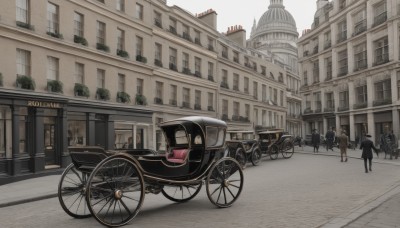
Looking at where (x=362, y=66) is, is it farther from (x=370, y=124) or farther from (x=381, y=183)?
(x=381, y=183)

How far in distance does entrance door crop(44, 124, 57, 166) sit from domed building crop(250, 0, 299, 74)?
76182 mm

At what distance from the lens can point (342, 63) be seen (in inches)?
1602

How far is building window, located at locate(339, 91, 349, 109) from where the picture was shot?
1566 inches

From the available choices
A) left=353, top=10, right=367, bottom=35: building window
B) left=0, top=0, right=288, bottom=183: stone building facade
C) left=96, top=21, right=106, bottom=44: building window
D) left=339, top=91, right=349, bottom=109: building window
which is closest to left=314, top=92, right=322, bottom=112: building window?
left=339, top=91, right=349, bottom=109: building window

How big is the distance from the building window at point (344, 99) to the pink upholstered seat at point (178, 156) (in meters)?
34.5

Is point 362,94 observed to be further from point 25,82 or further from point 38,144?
point 25,82

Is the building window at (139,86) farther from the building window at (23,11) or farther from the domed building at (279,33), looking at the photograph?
the domed building at (279,33)

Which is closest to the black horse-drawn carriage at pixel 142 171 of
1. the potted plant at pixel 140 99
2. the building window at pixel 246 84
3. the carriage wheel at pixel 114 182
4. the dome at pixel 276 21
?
the carriage wheel at pixel 114 182

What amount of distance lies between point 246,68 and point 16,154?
1168 inches

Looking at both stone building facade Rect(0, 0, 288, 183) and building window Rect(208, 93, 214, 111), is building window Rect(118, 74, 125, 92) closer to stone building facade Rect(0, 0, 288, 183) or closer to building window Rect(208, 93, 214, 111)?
stone building facade Rect(0, 0, 288, 183)

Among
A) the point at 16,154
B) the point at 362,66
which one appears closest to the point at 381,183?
the point at 16,154

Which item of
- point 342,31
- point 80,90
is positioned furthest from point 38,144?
point 342,31

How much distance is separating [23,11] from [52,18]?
1.78 metres

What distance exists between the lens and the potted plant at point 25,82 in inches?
680
